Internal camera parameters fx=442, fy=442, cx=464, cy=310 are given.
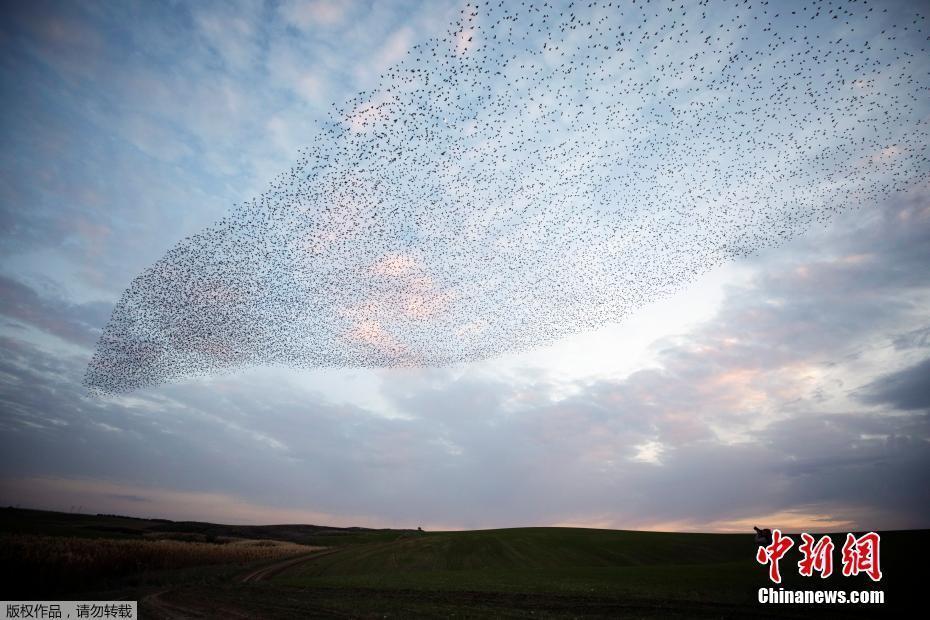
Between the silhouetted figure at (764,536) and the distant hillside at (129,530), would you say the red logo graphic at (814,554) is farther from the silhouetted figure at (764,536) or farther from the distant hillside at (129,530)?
the distant hillside at (129,530)

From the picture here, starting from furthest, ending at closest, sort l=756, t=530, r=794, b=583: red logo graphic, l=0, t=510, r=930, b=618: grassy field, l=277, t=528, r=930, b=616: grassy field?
l=756, t=530, r=794, b=583: red logo graphic, l=277, t=528, r=930, b=616: grassy field, l=0, t=510, r=930, b=618: grassy field

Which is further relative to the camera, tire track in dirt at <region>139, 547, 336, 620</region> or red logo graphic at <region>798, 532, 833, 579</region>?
red logo graphic at <region>798, 532, 833, 579</region>

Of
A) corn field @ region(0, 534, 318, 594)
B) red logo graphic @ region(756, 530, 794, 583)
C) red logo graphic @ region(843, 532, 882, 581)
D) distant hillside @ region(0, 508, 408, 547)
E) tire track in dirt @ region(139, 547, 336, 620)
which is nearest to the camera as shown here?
tire track in dirt @ region(139, 547, 336, 620)

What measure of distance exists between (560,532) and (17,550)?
232ft

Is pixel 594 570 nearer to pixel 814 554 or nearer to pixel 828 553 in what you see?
pixel 828 553

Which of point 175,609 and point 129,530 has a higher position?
point 175,609

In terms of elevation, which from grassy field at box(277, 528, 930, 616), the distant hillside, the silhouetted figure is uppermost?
the silhouetted figure

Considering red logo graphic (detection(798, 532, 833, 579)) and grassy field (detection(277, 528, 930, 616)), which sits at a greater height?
red logo graphic (detection(798, 532, 833, 579))

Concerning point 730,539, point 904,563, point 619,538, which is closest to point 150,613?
point 904,563

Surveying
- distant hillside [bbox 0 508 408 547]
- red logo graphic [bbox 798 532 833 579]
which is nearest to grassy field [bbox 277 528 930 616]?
red logo graphic [bbox 798 532 833 579]

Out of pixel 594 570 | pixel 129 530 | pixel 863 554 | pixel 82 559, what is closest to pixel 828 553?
pixel 863 554

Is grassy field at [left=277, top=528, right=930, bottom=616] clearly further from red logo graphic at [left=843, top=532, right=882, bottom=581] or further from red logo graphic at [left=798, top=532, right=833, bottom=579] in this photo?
red logo graphic at [left=798, top=532, right=833, bottom=579]

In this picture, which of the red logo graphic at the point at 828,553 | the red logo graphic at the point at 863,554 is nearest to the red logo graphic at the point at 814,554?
the red logo graphic at the point at 828,553

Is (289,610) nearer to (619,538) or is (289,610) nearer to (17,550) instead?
(17,550)
